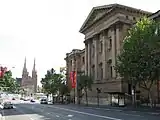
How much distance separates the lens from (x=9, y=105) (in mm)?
59375

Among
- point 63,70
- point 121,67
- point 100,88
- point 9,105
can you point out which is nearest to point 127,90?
point 100,88

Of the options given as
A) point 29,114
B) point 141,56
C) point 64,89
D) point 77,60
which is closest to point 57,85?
point 64,89

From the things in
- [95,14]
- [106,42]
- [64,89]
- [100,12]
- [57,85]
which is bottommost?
[64,89]

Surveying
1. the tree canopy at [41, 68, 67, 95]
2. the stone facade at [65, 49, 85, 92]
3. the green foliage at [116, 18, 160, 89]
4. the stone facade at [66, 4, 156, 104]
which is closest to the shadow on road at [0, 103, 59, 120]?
the green foliage at [116, 18, 160, 89]

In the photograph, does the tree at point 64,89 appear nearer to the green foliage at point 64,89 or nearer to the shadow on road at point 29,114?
the green foliage at point 64,89

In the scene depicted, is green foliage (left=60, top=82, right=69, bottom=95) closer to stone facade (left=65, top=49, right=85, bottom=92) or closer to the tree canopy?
the tree canopy

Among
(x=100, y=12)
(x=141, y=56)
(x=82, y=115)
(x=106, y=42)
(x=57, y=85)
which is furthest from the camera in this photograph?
(x=57, y=85)

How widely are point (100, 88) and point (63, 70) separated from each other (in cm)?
3770

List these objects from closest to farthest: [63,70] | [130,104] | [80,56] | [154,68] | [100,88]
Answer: [154,68], [130,104], [100,88], [80,56], [63,70]

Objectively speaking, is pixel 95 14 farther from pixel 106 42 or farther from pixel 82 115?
pixel 82 115

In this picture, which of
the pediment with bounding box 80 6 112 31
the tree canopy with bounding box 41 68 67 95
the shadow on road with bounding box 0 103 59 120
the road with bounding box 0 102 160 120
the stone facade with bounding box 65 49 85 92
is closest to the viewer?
the road with bounding box 0 102 160 120

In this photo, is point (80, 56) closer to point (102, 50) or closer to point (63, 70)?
→ point (63, 70)

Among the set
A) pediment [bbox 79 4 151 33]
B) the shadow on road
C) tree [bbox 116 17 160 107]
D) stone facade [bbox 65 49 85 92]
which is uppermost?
pediment [bbox 79 4 151 33]

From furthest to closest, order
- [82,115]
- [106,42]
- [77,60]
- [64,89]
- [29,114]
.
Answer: [77,60] < [64,89] < [106,42] < [29,114] < [82,115]
